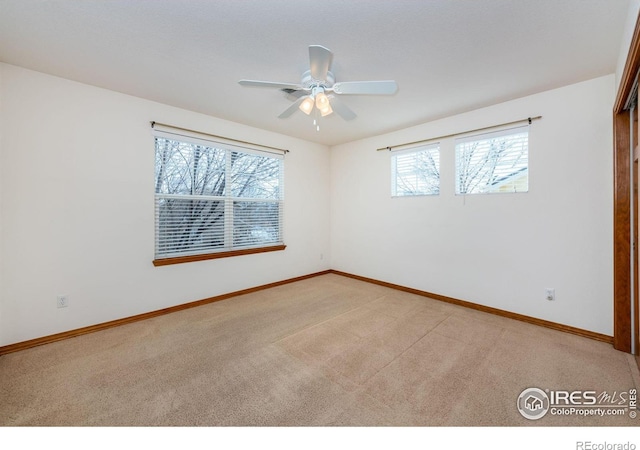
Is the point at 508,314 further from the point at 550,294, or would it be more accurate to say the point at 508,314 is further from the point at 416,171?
the point at 416,171

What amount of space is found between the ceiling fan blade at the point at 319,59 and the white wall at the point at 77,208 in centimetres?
228

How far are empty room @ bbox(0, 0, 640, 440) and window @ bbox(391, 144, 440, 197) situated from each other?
32 mm

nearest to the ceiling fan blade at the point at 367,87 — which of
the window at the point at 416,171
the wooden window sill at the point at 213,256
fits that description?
the window at the point at 416,171

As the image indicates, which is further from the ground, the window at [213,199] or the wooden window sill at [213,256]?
the window at [213,199]

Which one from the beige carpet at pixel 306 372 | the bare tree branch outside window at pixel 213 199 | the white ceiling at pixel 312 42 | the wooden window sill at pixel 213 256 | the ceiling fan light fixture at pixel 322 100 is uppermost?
the white ceiling at pixel 312 42

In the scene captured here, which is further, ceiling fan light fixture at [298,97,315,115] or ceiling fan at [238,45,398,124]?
ceiling fan light fixture at [298,97,315,115]

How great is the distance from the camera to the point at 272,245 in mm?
4328

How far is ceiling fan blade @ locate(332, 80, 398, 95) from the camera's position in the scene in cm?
189

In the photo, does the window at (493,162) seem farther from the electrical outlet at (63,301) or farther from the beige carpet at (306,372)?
the electrical outlet at (63,301)

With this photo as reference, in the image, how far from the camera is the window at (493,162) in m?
2.98

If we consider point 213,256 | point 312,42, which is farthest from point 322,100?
point 213,256

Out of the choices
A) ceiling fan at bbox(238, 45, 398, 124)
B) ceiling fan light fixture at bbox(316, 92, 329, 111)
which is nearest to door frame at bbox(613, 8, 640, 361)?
ceiling fan at bbox(238, 45, 398, 124)

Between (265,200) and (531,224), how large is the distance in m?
3.48

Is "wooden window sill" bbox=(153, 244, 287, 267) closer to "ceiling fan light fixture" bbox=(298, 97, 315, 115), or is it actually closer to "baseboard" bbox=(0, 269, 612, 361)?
"baseboard" bbox=(0, 269, 612, 361)
